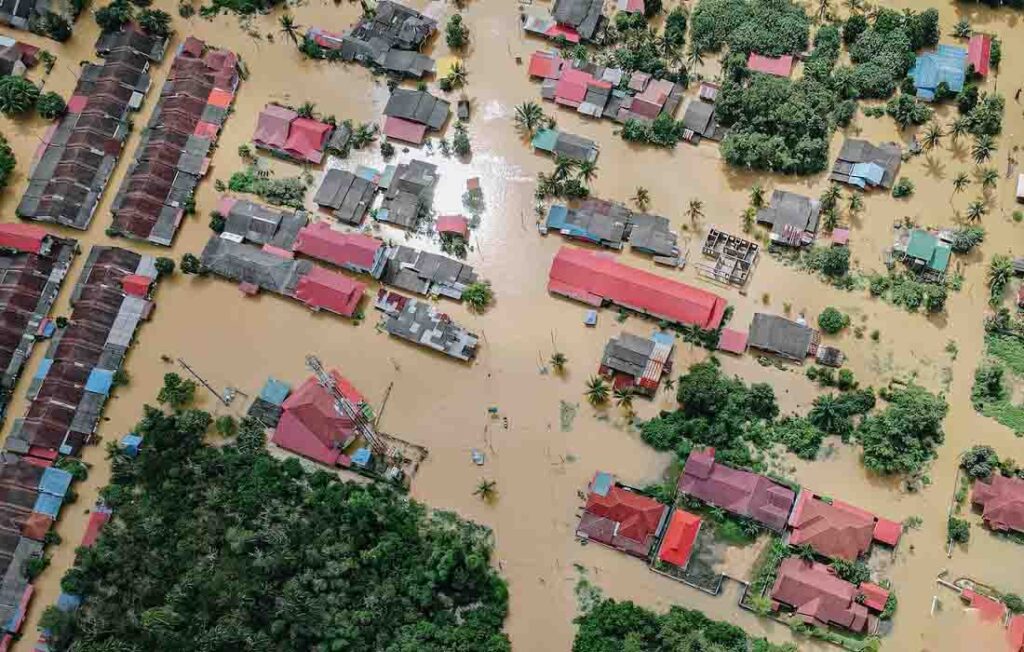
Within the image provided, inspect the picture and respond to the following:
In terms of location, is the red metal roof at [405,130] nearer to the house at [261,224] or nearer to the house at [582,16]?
the house at [261,224]

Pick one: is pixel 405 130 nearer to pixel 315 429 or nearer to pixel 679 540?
pixel 315 429

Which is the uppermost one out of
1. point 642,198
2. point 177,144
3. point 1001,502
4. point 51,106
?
point 642,198

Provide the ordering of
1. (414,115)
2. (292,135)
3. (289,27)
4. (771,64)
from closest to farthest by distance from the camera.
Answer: (771,64)
(292,135)
(414,115)
(289,27)

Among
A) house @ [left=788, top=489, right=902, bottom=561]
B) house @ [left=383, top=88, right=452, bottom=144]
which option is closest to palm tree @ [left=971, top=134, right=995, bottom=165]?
house @ [left=788, top=489, right=902, bottom=561]

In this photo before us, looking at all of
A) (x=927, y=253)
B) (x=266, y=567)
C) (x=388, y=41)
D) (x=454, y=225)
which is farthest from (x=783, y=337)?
(x=388, y=41)

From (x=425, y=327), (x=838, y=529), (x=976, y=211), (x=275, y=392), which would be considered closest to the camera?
(x=838, y=529)
